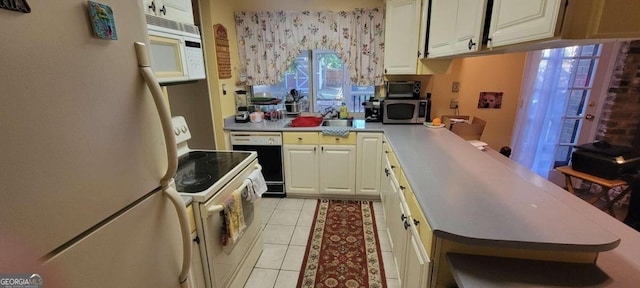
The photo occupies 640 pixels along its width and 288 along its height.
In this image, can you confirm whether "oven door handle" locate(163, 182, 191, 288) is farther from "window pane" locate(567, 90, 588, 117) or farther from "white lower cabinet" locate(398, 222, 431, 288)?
"window pane" locate(567, 90, 588, 117)

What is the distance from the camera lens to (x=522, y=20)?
1144mm

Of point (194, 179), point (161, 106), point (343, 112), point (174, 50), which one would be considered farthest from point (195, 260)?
point (343, 112)

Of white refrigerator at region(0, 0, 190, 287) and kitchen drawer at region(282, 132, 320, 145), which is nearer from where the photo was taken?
white refrigerator at region(0, 0, 190, 287)

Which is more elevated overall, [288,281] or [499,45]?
[499,45]

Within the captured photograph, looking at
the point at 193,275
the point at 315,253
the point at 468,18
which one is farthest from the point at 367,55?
the point at 193,275

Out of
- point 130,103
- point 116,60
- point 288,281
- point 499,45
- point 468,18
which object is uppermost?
point 468,18

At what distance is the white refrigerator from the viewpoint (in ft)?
1.73

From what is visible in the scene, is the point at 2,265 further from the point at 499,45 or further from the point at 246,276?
the point at 499,45

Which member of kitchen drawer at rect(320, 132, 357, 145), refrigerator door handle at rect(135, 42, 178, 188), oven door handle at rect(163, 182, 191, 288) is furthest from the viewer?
kitchen drawer at rect(320, 132, 357, 145)

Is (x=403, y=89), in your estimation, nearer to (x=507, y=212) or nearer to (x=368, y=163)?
(x=368, y=163)

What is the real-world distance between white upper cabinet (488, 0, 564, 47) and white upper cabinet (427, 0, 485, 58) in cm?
17

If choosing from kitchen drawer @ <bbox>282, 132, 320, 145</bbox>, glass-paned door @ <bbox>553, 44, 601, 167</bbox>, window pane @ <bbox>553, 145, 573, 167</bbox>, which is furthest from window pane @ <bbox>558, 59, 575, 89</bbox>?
kitchen drawer @ <bbox>282, 132, 320, 145</bbox>

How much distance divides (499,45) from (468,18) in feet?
1.53

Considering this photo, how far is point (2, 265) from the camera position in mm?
505
